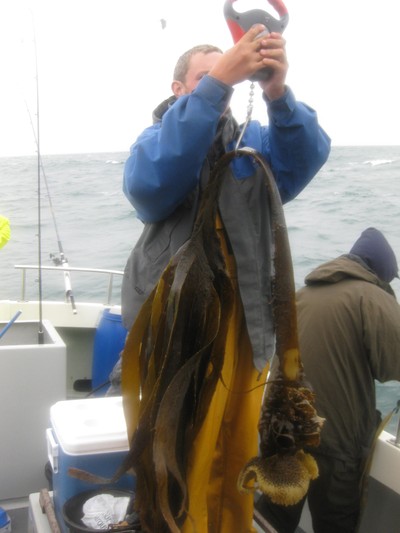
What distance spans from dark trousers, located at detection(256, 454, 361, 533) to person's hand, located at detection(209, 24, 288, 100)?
6.56 ft

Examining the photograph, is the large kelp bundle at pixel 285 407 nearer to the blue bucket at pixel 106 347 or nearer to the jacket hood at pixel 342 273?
the jacket hood at pixel 342 273

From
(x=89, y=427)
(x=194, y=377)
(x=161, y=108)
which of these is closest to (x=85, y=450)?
(x=89, y=427)

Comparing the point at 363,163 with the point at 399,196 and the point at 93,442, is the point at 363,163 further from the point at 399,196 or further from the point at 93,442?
the point at 93,442

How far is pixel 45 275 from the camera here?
465 inches

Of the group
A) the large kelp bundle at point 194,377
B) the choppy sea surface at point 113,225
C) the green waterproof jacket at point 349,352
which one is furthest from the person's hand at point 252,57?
the choppy sea surface at point 113,225

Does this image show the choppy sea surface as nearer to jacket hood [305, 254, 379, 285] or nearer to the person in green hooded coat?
the person in green hooded coat

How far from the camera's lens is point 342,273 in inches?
119

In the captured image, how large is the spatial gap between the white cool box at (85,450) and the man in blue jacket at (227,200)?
0.44 metres

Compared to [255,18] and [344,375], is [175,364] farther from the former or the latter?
[344,375]

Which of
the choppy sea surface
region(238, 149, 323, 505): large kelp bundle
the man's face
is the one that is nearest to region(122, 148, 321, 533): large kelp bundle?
region(238, 149, 323, 505): large kelp bundle

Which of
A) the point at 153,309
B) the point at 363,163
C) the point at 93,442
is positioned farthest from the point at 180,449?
the point at 363,163

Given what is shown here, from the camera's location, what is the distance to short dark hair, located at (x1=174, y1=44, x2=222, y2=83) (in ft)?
6.02

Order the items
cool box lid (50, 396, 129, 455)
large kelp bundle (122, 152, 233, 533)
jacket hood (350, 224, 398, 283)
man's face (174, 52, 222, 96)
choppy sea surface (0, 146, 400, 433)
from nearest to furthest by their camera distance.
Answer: large kelp bundle (122, 152, 233, 533), man's face (174, 52, 222, 96), cool box lid (50, 396, 129, 455), jacket hood (350, 224, 398, 283), choppy sea surface (0, 146, 400, 433)

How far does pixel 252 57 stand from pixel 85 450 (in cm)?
142
